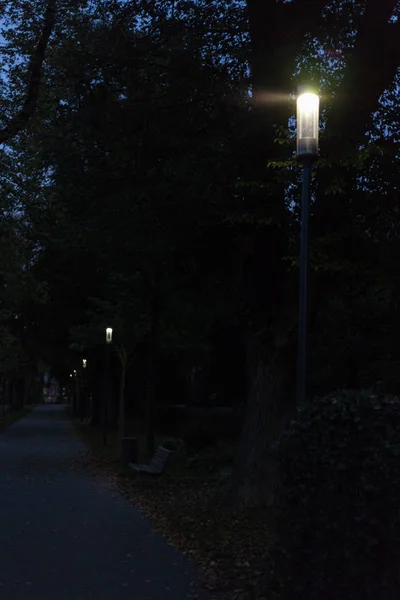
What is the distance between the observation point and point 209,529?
9.41m

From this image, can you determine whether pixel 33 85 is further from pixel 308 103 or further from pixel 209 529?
pixel 209 529

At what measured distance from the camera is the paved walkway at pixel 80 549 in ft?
21.5

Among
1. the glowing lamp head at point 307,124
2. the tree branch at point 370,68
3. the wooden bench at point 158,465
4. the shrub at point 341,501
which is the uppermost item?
the tree branch at point 370,68

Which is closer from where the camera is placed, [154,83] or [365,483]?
[365,483]

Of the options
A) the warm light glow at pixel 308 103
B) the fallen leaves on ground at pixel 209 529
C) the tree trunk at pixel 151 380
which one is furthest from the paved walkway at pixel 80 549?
the tree trunk at pixel 151 380

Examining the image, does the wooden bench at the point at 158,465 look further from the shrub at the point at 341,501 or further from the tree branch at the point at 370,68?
the shrub at the point at 341,501

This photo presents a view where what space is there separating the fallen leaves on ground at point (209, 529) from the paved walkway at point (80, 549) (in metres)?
0.23

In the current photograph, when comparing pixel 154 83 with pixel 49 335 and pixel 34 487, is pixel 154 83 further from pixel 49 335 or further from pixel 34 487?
pixel 49 335

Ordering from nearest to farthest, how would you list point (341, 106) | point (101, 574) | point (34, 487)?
point (101, 574)
point (341, 106)
point (34, 487)

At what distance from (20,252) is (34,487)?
5492 mm

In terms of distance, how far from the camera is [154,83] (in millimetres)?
10352

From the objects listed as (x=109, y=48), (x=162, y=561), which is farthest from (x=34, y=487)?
(x=109, y=48)

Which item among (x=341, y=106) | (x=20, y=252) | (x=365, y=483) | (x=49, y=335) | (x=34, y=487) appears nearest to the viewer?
(x=365, y=483)

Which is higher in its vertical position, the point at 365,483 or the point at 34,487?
the point at 365,483
